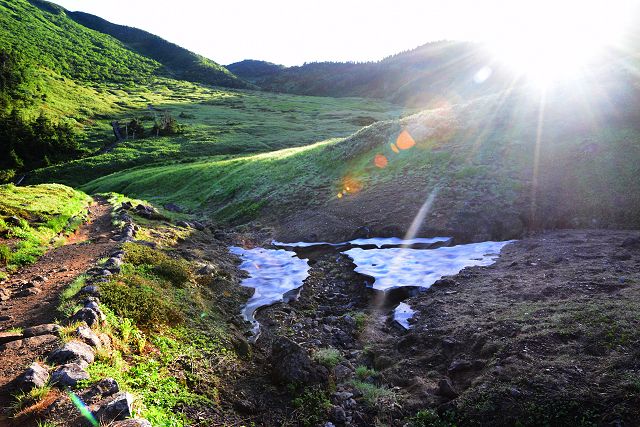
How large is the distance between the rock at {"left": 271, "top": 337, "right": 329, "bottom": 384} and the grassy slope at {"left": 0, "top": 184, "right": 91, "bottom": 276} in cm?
1101

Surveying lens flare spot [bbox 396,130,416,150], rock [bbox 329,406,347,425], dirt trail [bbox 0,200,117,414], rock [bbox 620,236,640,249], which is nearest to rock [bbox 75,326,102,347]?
dirt trail [bbox 0,200,117,414]

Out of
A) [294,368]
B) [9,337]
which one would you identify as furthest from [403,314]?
[9,337]

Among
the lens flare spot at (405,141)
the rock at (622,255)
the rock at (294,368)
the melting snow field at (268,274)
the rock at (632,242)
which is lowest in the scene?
the melting snow field at (268,274)

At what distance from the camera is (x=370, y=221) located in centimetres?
2453

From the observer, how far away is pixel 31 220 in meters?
20.5

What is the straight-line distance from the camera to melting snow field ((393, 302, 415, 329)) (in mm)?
13137

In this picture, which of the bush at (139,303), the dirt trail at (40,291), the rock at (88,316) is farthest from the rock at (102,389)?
the bush at (139,303)

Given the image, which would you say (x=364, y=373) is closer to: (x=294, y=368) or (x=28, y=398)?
(x=294, y=368)

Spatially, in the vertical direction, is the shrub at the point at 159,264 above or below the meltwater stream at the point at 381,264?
above

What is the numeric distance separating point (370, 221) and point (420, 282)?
346 inches

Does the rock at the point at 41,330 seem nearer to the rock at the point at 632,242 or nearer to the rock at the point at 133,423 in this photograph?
the rock at the point at 133,423

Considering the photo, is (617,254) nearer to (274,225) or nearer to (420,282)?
(420,282)

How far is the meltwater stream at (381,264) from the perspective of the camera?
16.2m

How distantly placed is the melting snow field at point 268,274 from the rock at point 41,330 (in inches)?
225
